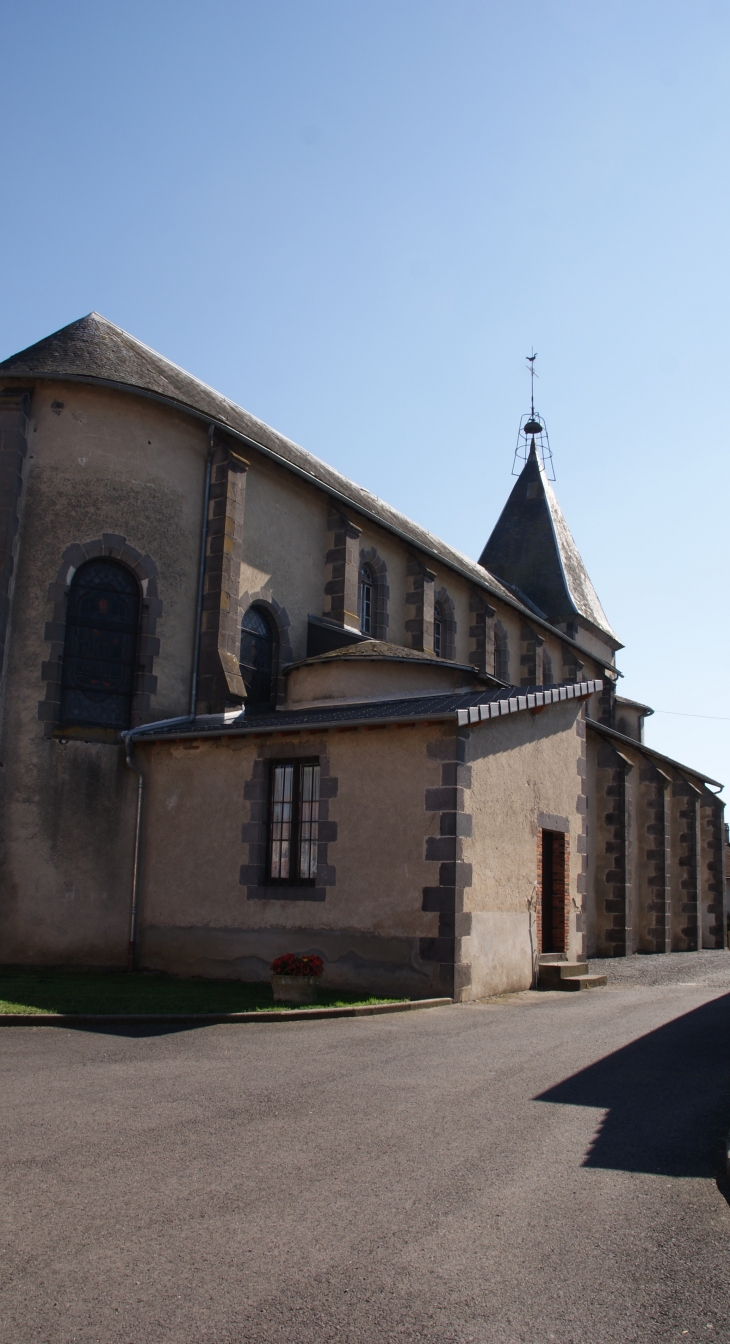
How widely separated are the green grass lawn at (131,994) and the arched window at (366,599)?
9880 mm

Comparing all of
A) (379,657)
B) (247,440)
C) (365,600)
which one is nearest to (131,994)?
(379,657)

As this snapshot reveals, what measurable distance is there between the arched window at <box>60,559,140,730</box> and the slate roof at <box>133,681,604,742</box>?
743mm

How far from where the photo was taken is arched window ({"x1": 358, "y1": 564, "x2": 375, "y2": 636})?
21.7 meters

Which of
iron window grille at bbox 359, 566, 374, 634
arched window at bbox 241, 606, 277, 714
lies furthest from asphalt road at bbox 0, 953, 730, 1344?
iron window grille at bbox 359, 566, 374, 634

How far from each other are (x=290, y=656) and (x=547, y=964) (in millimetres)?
7367

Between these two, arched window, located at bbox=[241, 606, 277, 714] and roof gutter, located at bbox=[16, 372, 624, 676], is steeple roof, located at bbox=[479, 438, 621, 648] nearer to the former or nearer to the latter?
roof gutter, located at bbox=[16, 372, 624, 676]

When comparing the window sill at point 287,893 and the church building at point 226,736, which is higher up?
the church building at point 226,736

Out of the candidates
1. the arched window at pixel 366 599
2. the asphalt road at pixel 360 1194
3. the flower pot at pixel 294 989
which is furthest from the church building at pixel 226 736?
the asphalt road at pixel 360 1194

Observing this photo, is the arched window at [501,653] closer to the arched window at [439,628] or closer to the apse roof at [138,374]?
the arched window at [439,628]

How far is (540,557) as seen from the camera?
36.9 meters

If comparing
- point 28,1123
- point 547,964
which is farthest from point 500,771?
point 28,1123

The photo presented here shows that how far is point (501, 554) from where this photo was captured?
38.0m

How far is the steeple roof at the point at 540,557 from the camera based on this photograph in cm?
3534

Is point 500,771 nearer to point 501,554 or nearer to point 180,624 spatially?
point 180,624
